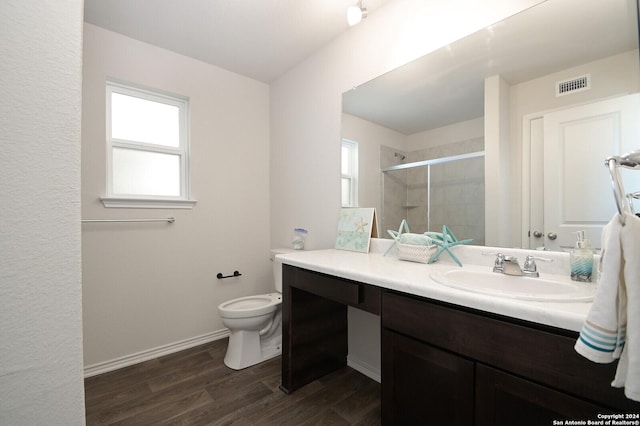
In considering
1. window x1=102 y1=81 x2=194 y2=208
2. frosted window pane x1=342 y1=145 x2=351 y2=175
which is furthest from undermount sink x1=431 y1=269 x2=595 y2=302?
window x1=102 y1=81 x2=194 y2=208

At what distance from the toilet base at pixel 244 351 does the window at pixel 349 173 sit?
1.20m

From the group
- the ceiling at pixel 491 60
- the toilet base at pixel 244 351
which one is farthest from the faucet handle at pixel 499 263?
the toilet base at pixel 244 351

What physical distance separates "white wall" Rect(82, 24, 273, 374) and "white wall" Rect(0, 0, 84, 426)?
1.55 metres

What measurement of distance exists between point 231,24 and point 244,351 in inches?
91.6

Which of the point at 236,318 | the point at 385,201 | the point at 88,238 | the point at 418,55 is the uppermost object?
the point at 418,55

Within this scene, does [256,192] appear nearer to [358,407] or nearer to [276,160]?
[276,160]

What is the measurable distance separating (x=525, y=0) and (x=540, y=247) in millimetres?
1093

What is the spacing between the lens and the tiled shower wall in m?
1.39

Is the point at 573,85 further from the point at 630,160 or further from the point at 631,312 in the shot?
the point at 631,312

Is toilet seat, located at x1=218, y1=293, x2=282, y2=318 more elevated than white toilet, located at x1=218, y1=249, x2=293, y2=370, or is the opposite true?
toilet seat, located at x1=218, y1=293, x2=282, y2=318

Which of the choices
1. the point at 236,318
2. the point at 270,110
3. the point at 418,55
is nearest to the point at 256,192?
the point at 270,110

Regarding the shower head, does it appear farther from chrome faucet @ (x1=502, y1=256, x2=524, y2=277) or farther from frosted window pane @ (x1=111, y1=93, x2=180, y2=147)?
frosted window pane @ (x1=111, y1=93, x2=180, y2=147)

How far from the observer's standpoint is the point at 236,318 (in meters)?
1.90

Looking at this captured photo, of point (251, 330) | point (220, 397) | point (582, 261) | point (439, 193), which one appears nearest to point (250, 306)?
point (251, 330)
